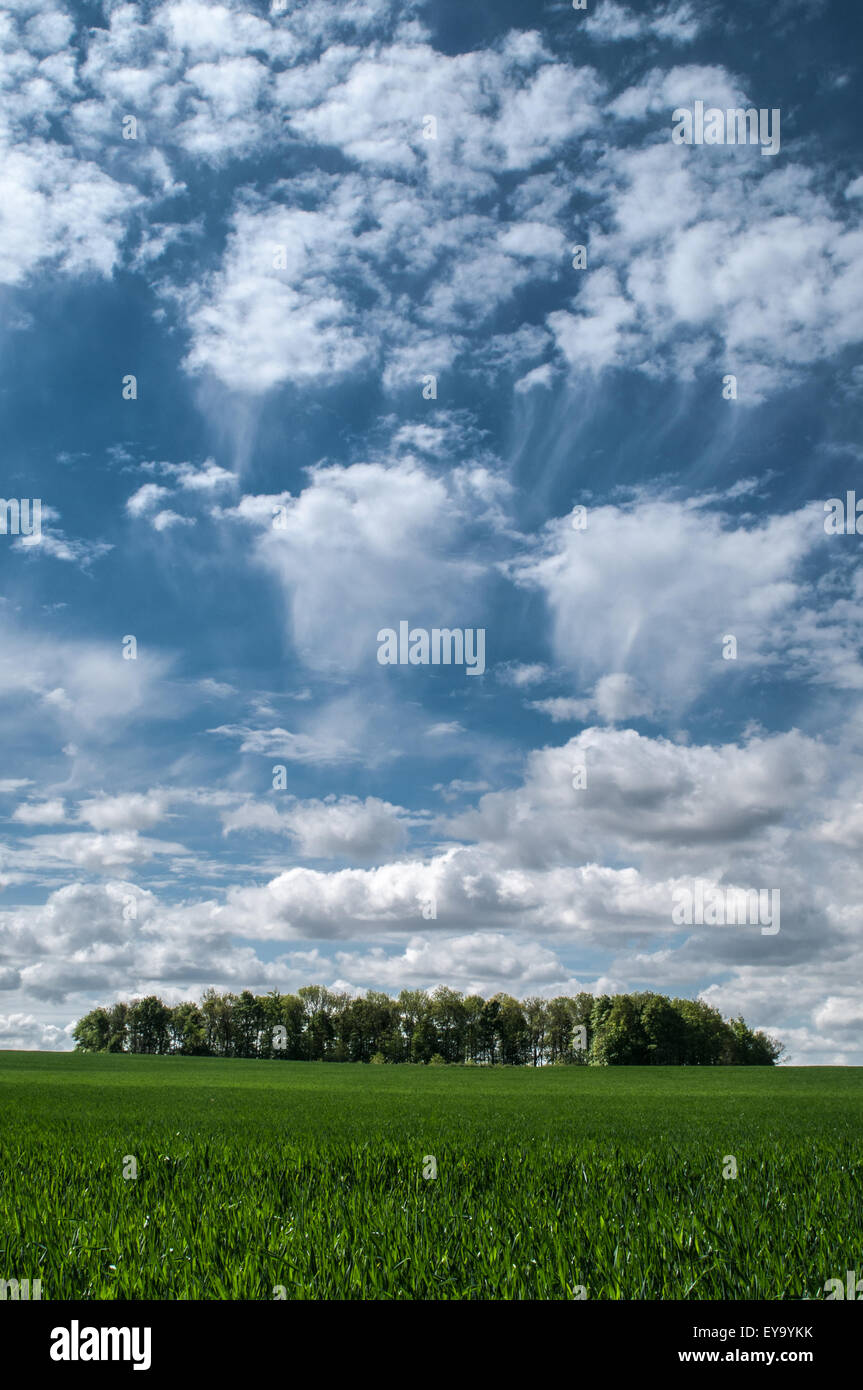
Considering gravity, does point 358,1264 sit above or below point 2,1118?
above

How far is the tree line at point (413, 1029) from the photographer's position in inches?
5084

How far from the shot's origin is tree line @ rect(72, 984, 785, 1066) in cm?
12912

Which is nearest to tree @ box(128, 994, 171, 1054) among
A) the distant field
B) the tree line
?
the tree line

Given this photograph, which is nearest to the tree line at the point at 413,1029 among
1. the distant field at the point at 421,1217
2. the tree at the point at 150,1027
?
the tree at the point at 150,1027

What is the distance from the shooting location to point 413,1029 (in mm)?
134125

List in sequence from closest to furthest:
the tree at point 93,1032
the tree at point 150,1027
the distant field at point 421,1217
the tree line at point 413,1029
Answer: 1. the distant field at point 421,1217
2. the tree line at point 413,1029
3. the tree at point 150,1027
4. the tree at point 93,1032

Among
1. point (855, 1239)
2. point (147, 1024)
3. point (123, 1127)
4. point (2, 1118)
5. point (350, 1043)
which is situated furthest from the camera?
point (147, 1024)

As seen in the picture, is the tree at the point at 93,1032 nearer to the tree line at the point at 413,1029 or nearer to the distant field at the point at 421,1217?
the tree line at the point at 413,1029

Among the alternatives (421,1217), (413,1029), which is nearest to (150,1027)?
(413,1029)
